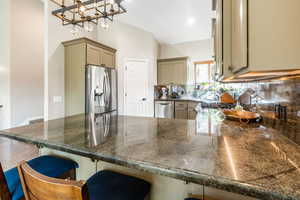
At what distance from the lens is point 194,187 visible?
852 millimetres

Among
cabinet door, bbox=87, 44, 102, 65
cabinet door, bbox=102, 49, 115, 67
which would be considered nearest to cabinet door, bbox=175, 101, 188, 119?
cabinet door, bbox=102, 49, 115, 67

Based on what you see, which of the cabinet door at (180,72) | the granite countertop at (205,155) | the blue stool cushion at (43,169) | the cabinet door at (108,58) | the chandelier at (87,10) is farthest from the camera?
the cabinet door at (180,72)

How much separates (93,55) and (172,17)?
6.61 feet

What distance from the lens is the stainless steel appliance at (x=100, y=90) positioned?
3.05 metres

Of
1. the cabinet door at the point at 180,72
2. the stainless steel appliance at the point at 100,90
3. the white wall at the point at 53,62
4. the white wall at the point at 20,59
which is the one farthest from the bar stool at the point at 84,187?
the cabinet door at the point at 180,72

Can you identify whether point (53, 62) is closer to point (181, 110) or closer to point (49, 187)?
point (49, 187)

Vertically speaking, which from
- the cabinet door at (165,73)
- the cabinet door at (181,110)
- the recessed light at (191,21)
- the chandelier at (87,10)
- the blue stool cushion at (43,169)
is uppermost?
the recessed light at (191,21)

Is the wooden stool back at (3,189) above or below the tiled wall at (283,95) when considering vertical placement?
below

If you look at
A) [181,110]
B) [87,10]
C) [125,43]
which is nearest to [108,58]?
[125,43]

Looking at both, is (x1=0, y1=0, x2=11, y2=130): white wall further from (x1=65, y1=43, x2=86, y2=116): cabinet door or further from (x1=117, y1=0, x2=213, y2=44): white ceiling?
(x1=117, y1=0, x2=213, y2=44): white ceiling

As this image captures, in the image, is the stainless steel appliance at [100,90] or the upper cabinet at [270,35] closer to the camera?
the upper cabinet at [270,35]

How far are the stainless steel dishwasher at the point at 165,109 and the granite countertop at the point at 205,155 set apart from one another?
11.1 feet

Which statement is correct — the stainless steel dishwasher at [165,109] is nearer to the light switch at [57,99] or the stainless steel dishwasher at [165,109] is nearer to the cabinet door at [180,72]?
the cabinet door at [180,72]

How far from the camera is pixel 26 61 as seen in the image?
3.66m
